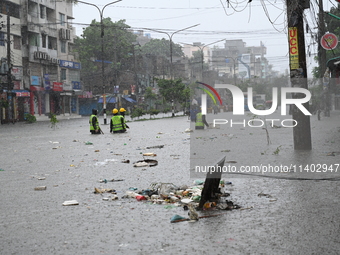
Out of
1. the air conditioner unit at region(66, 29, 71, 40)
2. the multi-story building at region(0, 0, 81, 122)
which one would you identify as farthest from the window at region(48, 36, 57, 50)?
the air conditioner unit at region(66, 29, 71, 40)

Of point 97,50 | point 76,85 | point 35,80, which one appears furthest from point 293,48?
point 97,50

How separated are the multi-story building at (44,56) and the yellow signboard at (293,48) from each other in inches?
1482

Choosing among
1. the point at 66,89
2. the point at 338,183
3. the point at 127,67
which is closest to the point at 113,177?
the point at 338,183

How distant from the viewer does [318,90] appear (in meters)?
35.9

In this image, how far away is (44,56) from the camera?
53.4 m

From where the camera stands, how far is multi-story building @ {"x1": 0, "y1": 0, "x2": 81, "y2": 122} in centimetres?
4964

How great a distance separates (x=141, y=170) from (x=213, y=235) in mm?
5379

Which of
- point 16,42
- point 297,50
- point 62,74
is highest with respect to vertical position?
point 16,42

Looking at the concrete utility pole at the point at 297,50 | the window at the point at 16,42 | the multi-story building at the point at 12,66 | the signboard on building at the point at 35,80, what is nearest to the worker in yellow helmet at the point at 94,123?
the concrete utility pole at the point at 297,50

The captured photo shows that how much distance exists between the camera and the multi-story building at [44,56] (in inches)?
1954

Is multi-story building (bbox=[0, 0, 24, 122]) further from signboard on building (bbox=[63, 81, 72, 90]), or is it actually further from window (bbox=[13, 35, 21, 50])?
signboard on building (bbox=[63, 81, 72, 90])

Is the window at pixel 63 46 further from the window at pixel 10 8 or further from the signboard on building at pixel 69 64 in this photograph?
the window at pixel 10 8

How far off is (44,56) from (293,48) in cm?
4444

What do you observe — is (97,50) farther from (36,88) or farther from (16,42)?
(16,42)
